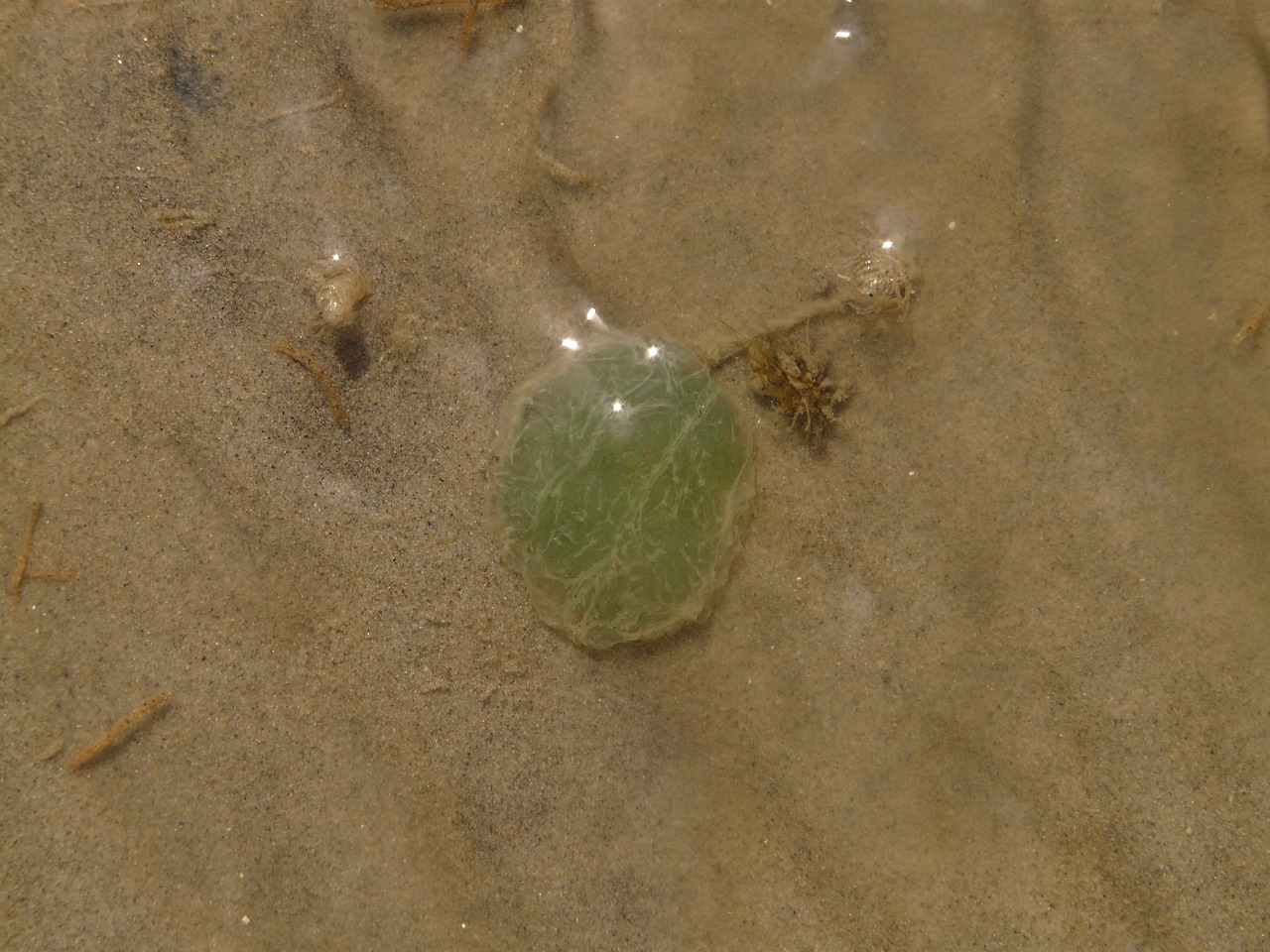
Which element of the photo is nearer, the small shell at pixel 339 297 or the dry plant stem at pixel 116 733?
the dry plant stem at pixel 116 733

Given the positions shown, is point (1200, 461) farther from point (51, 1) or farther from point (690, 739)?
point (51, 1)

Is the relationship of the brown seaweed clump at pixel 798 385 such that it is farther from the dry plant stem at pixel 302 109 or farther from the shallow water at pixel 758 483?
the dry plant stem at pixel 302 109

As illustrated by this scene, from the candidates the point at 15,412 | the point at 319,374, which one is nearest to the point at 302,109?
the point at 319,374

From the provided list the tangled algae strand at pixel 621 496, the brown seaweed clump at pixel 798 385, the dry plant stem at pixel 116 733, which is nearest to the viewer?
the dry plant stem at pixel 116 733

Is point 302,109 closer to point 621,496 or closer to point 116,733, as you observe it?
point 621,496

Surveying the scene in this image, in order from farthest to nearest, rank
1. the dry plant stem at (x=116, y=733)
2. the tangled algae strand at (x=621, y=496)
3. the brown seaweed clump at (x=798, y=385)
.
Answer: the brown seaweed clump at (x=798, y=385) → the tangled algae strand at (x=621, y=496) → the dry plant stem at (x=116, y=733)

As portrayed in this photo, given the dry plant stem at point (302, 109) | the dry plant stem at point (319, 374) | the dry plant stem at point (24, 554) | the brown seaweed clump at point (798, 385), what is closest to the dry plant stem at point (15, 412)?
the dry plant stem at point (24, 554)
